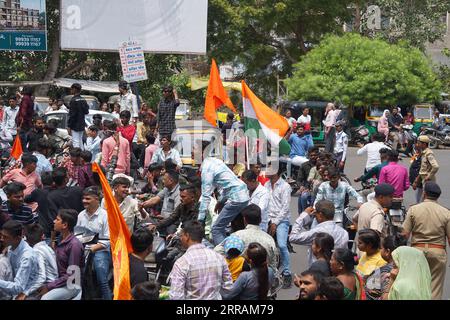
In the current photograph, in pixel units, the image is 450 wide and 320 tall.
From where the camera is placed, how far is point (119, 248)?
855cm

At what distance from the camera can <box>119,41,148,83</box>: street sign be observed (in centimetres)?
2180

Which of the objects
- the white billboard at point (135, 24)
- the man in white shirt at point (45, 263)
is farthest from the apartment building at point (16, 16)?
the man in white shirt at point (45, 263)

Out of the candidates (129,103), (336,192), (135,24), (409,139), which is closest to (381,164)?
(336,192)

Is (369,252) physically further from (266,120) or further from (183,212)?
(266,120)

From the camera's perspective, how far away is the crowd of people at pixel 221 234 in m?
7.71

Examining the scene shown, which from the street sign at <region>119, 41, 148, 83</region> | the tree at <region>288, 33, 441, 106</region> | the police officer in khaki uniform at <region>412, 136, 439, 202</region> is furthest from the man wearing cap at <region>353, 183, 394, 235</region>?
the tree at <region>288, 33, 441, 106</region>

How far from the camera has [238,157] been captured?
16266 millimetres

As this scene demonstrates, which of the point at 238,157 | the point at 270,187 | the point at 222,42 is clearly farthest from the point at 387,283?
the point at 222,42

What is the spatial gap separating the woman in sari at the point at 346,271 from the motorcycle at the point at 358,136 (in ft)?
79.4

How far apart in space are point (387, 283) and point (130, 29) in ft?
78.4

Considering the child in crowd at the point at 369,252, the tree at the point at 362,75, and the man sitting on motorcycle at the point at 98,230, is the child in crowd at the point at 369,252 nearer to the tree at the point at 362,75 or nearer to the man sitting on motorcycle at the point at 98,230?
the man sitting on motorcycle at the point at 98,230

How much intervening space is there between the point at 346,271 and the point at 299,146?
34.6 feet
